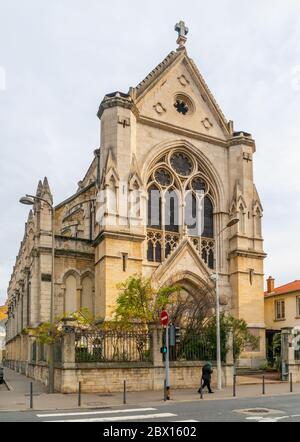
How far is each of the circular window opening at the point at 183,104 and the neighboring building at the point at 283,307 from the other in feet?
51.4

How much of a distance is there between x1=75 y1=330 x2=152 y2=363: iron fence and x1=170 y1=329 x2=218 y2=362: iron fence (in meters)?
1.60

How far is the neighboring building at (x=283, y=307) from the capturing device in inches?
1702

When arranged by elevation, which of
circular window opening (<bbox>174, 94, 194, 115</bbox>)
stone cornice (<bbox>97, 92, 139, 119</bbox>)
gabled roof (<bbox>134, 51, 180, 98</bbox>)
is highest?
gabled roof (<bbox>134, 51, 180, 98</bbox>)

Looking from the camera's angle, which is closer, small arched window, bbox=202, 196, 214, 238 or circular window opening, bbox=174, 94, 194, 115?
small arched window, bbox=202, 196, 214, 238

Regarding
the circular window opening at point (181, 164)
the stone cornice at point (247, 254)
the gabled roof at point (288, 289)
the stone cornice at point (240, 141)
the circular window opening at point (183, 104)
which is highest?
the circular window opening at point (183, 104)

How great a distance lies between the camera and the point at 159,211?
36.1 m

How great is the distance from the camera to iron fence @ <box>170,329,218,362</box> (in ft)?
84.8

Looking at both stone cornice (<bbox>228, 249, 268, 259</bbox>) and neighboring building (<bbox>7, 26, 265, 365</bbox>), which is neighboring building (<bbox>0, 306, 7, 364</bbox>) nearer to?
neighboring building (<bbox>7, 26, 265, 365</bbox>)

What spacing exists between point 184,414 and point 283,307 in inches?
1219

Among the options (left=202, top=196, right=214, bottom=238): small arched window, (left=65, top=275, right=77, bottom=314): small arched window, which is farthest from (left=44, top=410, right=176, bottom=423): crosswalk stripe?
(left=202, top=196, right=214, bottom=238): small arched window

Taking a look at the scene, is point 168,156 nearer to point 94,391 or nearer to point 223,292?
point 223,292

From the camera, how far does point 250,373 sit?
108 feet

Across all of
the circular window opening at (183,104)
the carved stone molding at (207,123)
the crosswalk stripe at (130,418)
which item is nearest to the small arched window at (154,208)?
the circular window opening at (183,104)

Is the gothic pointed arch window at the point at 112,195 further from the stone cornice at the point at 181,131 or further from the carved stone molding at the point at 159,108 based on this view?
the carved stone molding at the point at 159,108
